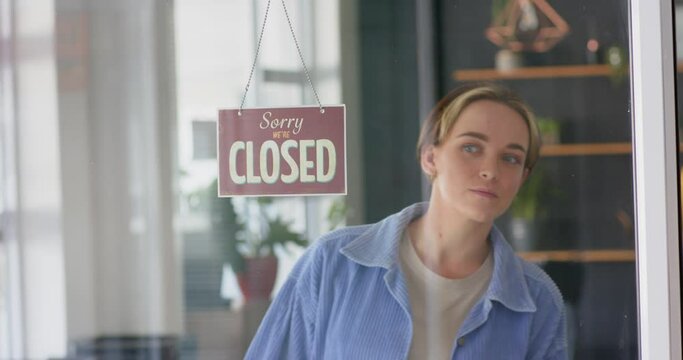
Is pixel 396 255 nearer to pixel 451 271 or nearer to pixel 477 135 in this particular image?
pixel 451 271

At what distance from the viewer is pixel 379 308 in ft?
5.99

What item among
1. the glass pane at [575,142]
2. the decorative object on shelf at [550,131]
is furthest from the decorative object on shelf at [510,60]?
the decorative object on shelf at [550,131]

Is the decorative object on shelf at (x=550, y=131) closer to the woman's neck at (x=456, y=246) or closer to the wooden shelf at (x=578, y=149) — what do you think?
the wooden shelf at (x=578, y=149)

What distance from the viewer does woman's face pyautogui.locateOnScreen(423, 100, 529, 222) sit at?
1796 mm

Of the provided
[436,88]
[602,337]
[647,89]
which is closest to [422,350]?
[602,337]

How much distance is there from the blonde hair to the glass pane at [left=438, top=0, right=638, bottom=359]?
0.01 metres

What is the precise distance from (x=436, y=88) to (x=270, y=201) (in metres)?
0.37

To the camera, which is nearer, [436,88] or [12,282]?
[436,88]

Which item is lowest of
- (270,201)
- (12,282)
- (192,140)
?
(12,282)

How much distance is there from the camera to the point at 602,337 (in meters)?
1.81

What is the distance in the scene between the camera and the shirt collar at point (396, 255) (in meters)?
1.81

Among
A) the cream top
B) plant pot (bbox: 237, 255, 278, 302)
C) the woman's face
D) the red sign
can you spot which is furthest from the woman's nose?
plant pot (bbox: 237, 255, 278, 302)

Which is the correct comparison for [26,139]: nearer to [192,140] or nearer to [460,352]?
[192,140]

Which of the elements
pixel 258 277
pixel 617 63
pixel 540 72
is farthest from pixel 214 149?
pixel 617 63
